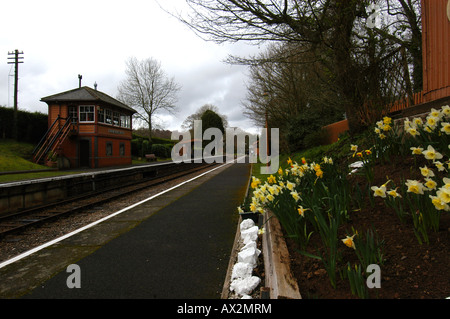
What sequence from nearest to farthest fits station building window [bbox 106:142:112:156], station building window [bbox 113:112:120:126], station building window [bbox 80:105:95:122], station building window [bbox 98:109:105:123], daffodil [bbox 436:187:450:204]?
daffodil [bbox 436:187:450:204], station building window [bbox 80:105:95:122], station building window [bbox 98:109:105:123], station building window [bbox 106:142:112:156], station building window [bbox 113:112:120:126]

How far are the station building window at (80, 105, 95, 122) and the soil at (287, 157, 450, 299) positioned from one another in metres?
25.1

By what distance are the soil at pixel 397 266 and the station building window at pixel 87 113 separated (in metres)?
25.1

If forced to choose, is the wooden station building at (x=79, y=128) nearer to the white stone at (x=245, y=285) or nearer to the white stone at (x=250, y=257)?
the white stone at (x=250, y=257)

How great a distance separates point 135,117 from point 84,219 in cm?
3663

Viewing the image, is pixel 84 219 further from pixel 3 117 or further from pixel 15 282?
pixel 3 117

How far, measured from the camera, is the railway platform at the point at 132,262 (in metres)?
2.85

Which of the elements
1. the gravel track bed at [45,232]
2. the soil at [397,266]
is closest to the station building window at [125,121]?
the gravel track bed at [45,232]

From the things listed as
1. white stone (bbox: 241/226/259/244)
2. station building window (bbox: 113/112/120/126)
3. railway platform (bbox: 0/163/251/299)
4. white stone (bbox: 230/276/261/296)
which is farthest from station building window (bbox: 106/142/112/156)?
white stone (bbox: 230/276/261/296)

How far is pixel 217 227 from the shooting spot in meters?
5.25

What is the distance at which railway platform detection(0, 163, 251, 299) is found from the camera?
9.36 ft

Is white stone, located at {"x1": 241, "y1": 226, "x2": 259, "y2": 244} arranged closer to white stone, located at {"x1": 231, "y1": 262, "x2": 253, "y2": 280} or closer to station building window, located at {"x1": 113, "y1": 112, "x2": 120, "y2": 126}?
white stone, located at {"x1": 231, "y1": 262, "x2": 253, "y2": 280}

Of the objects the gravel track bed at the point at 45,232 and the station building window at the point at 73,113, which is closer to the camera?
the gravel track bed at the point at 45,232

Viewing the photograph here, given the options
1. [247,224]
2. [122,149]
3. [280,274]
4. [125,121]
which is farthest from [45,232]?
[125,121]
